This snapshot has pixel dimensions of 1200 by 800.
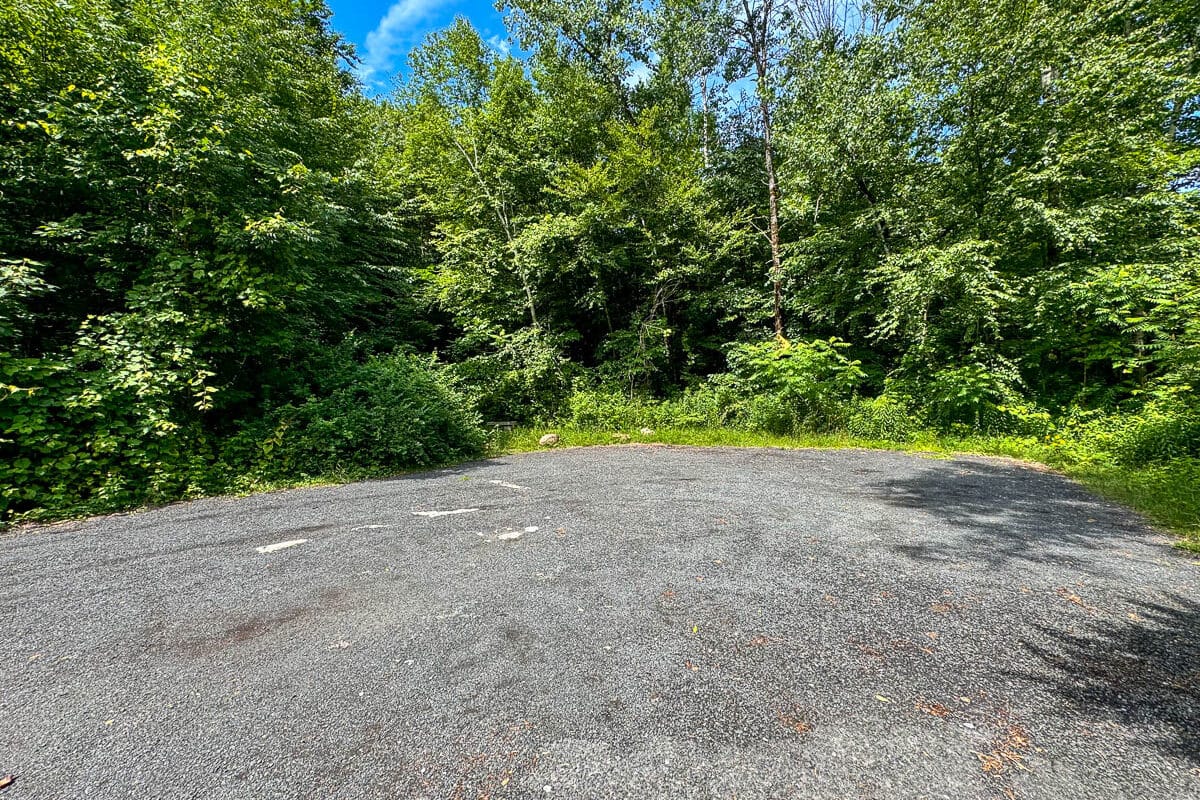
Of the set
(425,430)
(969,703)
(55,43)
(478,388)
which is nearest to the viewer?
(969,703)

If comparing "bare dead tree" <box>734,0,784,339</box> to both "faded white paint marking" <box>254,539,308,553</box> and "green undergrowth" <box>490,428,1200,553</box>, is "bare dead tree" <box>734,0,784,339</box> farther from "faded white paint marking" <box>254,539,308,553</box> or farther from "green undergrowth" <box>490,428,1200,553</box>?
"faded white paint marking" <box>254,539,308,553</box>

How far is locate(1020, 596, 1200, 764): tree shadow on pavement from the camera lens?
5.13ft

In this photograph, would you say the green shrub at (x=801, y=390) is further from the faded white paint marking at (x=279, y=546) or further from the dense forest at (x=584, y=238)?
the faded white paint marking at (x=279, y=546)

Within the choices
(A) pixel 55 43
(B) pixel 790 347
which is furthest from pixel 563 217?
(A) pixel 55 43

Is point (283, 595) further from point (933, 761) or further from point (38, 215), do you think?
point (38, 215)

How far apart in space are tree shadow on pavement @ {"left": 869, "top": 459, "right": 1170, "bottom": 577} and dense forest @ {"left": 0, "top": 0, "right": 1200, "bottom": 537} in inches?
33.7

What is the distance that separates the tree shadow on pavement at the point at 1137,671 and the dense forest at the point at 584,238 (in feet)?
9.17

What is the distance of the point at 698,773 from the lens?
1.40 metres

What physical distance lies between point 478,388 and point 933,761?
864 centimetres

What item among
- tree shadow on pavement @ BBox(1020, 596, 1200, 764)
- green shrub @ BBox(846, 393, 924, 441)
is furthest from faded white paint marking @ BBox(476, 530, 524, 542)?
green shrub @ BBox(846, 393, 924, 441)

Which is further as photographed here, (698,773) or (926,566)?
(926,566)

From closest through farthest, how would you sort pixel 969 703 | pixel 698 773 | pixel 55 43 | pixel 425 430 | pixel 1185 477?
pixel 698 773 < pixel 969 703 < pixel 1185 477 < pixel 55 43 < pixel 425 430

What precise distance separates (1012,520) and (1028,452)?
12.7 feet

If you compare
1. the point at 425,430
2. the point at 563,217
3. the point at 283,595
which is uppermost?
the point at 563,217
